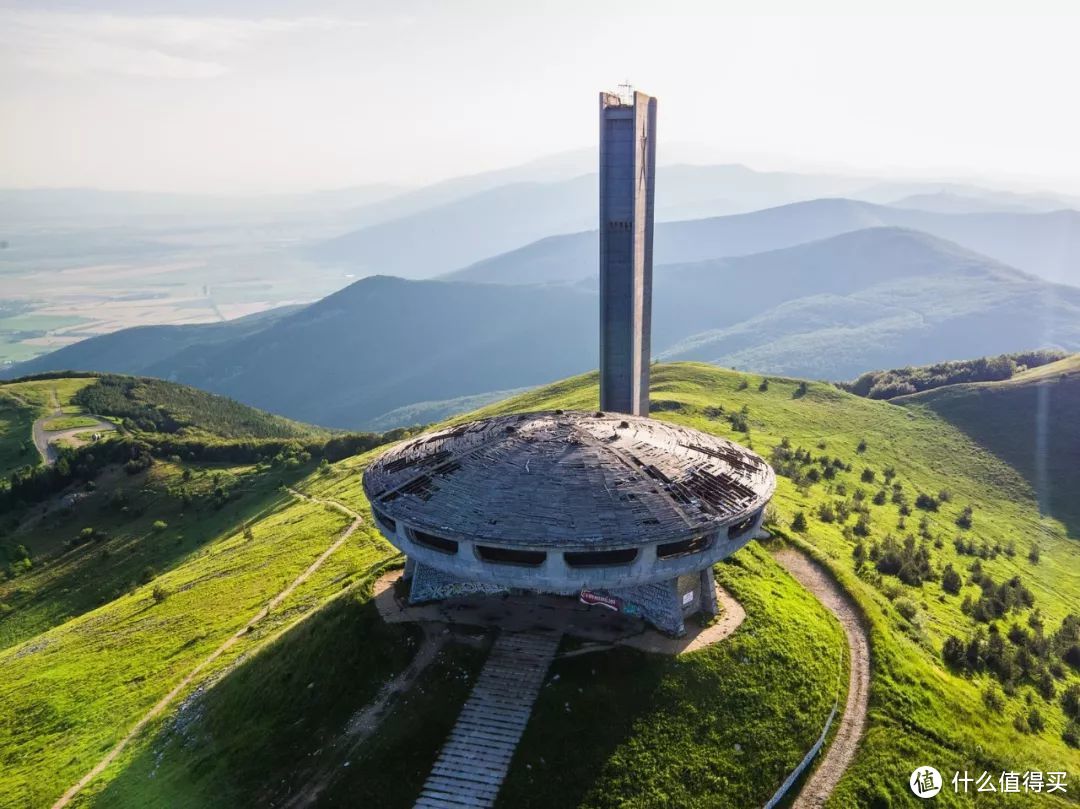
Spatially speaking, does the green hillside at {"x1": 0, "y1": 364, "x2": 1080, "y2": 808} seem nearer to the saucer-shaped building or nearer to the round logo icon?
the round logo icon

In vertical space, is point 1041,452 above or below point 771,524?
below

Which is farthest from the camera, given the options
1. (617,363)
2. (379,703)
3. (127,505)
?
(127,505)

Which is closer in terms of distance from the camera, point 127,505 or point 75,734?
point 75,734

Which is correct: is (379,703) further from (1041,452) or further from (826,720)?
(1041,452)

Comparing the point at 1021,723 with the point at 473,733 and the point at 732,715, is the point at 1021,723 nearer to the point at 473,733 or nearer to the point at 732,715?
the point at 732,715

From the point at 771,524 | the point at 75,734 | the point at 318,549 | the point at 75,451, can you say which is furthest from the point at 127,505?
the point at 771,524

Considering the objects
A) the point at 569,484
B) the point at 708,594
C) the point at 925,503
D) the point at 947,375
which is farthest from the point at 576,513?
the point at 947,375

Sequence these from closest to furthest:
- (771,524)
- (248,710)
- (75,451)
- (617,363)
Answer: (248,710) < (771,524) < (617,363) < (75,451)

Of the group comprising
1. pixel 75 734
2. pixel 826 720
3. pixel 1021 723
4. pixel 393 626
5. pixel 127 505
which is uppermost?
pixel 393 626

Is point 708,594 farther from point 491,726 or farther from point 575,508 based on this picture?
point 491,726
